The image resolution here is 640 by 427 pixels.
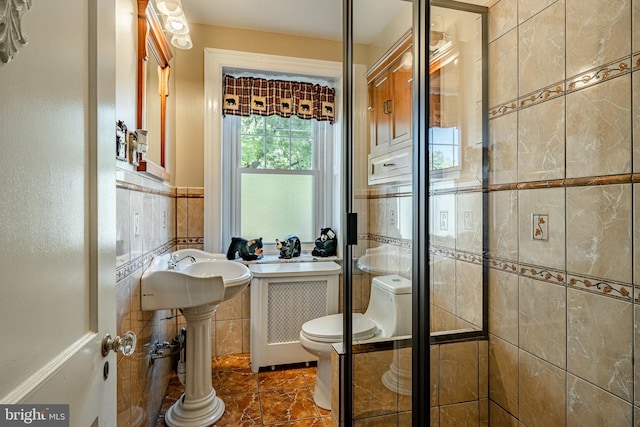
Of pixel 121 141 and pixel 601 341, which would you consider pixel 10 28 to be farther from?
pixel 601 341

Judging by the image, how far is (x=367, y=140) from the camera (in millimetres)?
1512

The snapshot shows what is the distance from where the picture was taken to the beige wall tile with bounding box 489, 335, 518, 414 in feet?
4.41

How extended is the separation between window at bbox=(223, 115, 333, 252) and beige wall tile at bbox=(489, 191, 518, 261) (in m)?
1.66

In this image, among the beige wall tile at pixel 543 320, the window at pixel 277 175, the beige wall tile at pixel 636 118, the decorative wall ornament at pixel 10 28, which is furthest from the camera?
the window at pixel 277 175

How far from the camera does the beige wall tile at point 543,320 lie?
115 cm

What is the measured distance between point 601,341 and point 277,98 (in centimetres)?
249

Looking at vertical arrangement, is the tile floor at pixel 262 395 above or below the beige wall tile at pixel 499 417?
below

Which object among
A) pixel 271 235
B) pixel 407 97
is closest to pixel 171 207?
pixel 271 235

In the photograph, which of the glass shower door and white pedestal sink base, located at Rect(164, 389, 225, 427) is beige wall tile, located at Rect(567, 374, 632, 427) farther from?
white pedestal sink base, located at Rect(164, 389, 225, 427)

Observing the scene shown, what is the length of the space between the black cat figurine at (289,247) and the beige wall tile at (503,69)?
1.77 meters

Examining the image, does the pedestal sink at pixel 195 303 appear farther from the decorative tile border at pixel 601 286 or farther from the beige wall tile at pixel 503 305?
the decorative tile border at pixel 601 286

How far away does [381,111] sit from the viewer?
142cm

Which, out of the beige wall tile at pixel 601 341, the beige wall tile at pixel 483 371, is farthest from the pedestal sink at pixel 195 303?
the beige wall tile at pixel 601 341

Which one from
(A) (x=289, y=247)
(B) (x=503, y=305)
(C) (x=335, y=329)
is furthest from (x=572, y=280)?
(A) (x=289, y=247)
